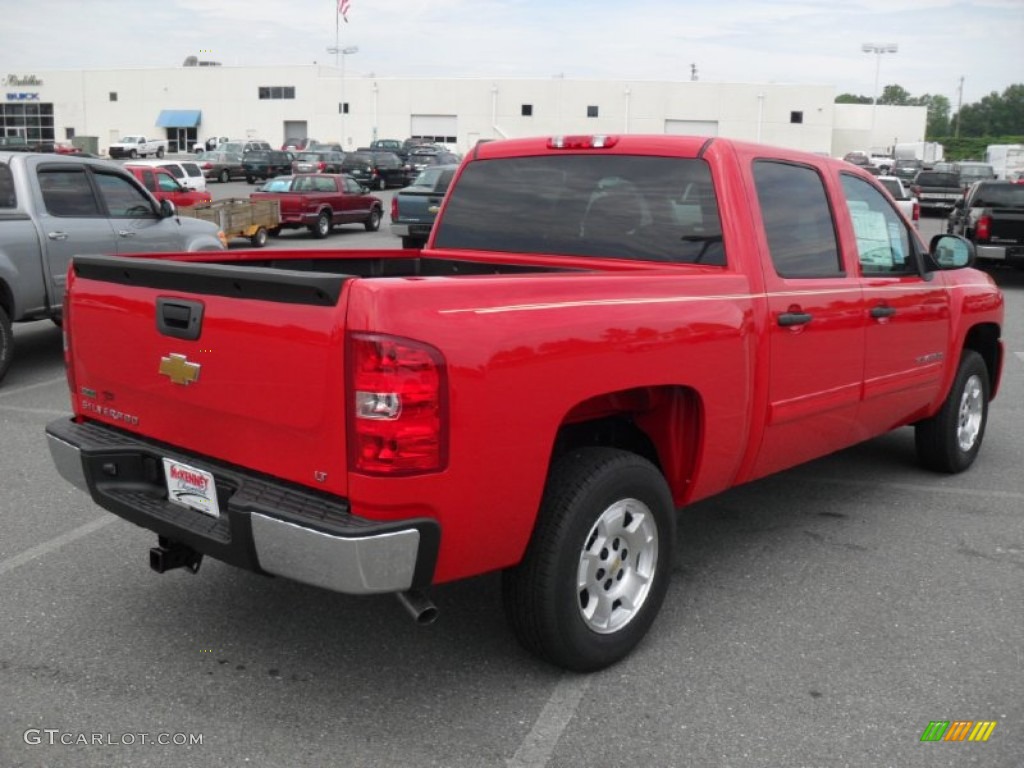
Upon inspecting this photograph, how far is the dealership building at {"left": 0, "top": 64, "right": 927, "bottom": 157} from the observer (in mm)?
81263

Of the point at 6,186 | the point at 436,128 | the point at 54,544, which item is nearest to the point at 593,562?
the point at 54,544

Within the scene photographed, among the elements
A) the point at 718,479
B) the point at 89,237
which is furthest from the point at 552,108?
the point at 718,479

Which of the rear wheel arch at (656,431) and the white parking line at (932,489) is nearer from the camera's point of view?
the rear wheel arch at (656,431)

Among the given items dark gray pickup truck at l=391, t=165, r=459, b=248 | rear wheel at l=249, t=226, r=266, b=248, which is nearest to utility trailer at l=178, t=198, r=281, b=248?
rear wheel at l=249, t=226, r=266, b=248

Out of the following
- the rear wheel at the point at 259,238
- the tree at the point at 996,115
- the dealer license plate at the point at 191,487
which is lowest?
the dealer license plate at the point at 191,487

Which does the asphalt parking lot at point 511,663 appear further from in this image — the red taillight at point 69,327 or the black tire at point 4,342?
the black tire at point 4,342

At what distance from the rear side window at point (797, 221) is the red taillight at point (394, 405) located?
2027mm

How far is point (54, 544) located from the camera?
15.9ft

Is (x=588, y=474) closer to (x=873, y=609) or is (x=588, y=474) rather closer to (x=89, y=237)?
(x=873, y=609)

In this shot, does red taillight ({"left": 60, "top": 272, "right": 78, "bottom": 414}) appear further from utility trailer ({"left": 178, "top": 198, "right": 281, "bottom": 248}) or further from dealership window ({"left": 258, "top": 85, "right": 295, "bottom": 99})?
dealership window ({"left": 258, "top": 85, "right": 295, "bottom": 99})

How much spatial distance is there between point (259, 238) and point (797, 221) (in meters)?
17.8

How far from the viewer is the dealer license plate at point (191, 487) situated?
3301 mm

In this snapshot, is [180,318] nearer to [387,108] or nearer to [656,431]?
[656,431]

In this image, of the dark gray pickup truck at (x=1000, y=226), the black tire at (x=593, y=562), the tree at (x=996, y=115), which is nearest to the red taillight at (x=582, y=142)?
the black tire at (x=593, y=562)
